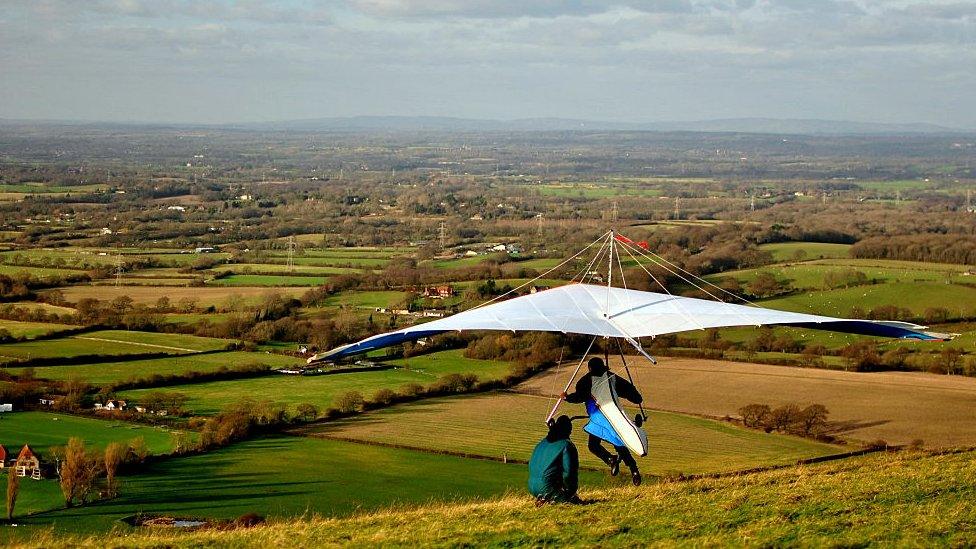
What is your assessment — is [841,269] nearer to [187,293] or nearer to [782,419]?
[782,419]

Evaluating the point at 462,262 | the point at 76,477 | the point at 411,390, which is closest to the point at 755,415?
the point at 411,390

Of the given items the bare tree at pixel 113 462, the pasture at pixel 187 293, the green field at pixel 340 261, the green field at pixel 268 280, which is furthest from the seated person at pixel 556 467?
the green field at pixel 340 261

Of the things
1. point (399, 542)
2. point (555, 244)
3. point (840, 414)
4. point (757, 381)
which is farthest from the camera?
point (555, 244)

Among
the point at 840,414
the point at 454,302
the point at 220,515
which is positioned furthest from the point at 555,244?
the point at 220,515

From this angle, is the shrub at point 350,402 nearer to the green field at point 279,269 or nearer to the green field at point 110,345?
the green field at point 110,345

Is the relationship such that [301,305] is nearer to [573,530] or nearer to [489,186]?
[573,530]

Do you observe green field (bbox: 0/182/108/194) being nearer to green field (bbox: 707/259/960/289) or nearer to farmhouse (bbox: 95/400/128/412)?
green field (bbox: 707/259/960/289)
